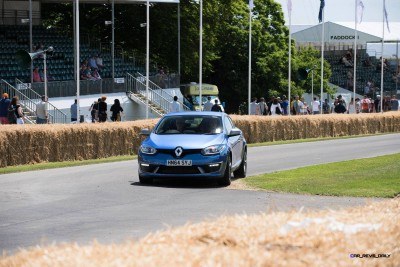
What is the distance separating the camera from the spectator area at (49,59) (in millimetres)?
46322

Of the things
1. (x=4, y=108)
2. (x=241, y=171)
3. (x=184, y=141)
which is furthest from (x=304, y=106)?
(x=184, y=141)

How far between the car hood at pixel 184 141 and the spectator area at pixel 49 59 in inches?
1005

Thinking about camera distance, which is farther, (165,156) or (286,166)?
(286,166)

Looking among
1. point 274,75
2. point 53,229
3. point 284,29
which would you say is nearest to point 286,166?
point 53,229

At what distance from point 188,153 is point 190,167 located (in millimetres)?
280

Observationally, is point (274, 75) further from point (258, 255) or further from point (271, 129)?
point (258, 255)

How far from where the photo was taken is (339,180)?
71.1ft

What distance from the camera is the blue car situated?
20.1 metres

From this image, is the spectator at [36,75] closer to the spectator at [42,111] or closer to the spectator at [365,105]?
the spectator at [42,111]

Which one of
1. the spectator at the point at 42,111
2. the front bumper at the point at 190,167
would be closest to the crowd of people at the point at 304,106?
the spectator at the point at 42,111

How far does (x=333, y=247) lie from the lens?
7.13m

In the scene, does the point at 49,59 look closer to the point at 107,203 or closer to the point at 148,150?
the point at 148,150

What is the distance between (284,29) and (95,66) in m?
38.8

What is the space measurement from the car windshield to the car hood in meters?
0.39
